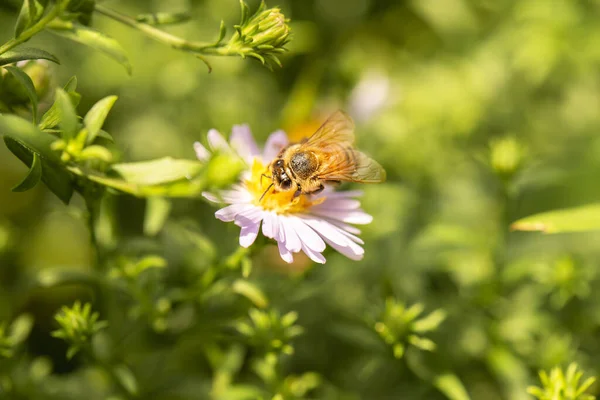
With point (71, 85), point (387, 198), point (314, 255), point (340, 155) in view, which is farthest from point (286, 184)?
point (387, 198)

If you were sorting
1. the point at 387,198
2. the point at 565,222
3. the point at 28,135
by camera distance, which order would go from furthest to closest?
1. the point at 387,198
2. the point at 565,222
3. the point at 28,135

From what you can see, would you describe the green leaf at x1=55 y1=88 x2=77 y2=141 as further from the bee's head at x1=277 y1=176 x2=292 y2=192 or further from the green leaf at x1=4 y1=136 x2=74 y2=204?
the bee's head at x1=277 y1=176 x2=292 y2=192

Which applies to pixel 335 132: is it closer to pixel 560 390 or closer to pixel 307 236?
pixel 307 236

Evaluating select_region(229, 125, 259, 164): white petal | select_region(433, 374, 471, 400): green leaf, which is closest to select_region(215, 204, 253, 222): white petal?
select_region(229, 125, 259, 164): white petal

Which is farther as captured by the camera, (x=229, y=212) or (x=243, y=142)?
(x=243, y=142)

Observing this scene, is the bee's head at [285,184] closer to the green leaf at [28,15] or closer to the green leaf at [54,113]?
A: the green leaf at [54,113]

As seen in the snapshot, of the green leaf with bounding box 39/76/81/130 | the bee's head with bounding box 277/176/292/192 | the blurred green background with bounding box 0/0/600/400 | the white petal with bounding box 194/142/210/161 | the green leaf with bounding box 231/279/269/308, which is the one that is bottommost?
the blurred green background with bounding box 0/0/600/400

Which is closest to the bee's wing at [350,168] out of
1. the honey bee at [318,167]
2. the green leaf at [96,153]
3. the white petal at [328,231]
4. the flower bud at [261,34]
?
the honey bee at [318,167]

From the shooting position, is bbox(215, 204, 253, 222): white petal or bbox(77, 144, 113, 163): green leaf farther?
bbox(215, 204, 253, 222): white petal
